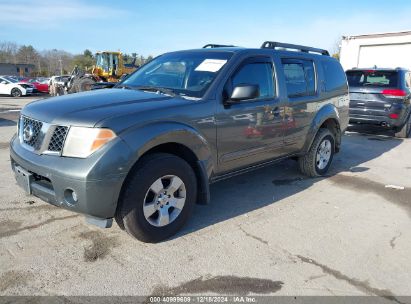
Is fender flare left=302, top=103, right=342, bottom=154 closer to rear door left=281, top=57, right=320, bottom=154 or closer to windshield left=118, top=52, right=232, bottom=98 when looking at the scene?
rear door left=281, top=57, right=320, bottom=154

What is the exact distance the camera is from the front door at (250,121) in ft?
12.6

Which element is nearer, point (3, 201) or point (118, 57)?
point (3, 201)

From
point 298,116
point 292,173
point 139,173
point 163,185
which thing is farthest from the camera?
point 292,173

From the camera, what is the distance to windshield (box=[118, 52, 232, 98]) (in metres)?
3.84

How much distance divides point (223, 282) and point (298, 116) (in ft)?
9.08

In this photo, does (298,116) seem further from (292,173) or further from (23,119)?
(23,119)

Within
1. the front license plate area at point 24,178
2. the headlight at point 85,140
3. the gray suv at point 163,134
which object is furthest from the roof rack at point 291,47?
the front license plate area at point 24,178

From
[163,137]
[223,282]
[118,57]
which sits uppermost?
[118,57]

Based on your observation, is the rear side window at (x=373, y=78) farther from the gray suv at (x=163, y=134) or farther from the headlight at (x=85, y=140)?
the headlight at (x=85, y=140)

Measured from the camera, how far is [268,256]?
128 inches

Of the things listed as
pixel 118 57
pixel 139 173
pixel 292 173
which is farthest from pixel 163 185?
pixel 118 57

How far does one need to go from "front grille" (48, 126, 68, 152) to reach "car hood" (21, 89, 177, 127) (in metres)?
0.06

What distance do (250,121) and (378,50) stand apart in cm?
1418

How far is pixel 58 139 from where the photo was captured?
300cm
